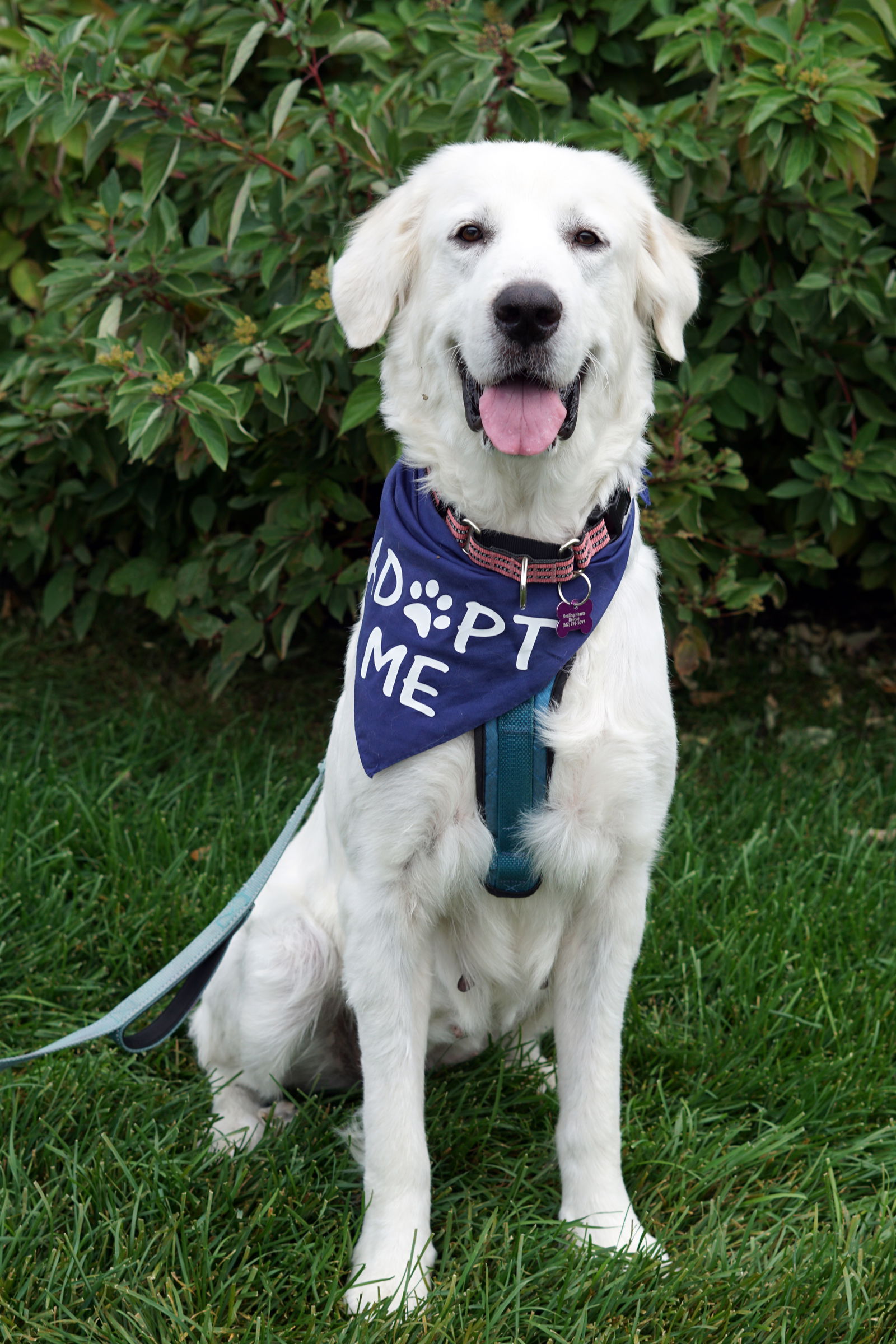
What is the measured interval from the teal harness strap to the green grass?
630 mm

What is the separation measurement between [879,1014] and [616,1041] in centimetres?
77

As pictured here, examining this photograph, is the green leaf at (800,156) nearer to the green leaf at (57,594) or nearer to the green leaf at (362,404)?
the green leaf at (362,404)

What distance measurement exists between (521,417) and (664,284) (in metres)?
0.42

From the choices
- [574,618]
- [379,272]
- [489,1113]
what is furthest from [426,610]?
[489,1113]

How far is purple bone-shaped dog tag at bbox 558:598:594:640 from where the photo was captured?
6.47ft

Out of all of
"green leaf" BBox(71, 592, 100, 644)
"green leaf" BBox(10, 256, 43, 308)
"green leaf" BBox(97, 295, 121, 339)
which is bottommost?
"green leaf" BBox(71, 592, 100, 644)

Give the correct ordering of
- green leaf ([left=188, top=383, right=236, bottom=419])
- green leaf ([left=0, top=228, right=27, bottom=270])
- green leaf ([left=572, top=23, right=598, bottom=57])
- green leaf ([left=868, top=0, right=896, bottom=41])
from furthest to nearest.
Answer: green leaf ([left=0, top=228, right=27, bottom=270])
green leaf ([left=572, top=23, right=598, bottom=57])
green leaf ([left=868, top=0, right=896, bottom=41])
green leaf ([left=188, top=383, right=236, bottom=419])

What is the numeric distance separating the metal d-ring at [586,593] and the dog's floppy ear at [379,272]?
0.52m

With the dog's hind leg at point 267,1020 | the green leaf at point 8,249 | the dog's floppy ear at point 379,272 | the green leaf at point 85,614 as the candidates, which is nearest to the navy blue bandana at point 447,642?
the dog's floppy ear at point 379,272

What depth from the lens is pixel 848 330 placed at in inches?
138

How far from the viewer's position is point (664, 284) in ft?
6.99

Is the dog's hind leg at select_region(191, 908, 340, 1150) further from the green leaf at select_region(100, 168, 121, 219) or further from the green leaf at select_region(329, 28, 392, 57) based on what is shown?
the green leaf at select_region(329, 28, 392, 57)

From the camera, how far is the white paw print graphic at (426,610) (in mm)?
2000

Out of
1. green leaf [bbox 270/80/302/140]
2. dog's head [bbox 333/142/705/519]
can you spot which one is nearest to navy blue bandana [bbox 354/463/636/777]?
dog's head [bbox 333/142/705/519]
